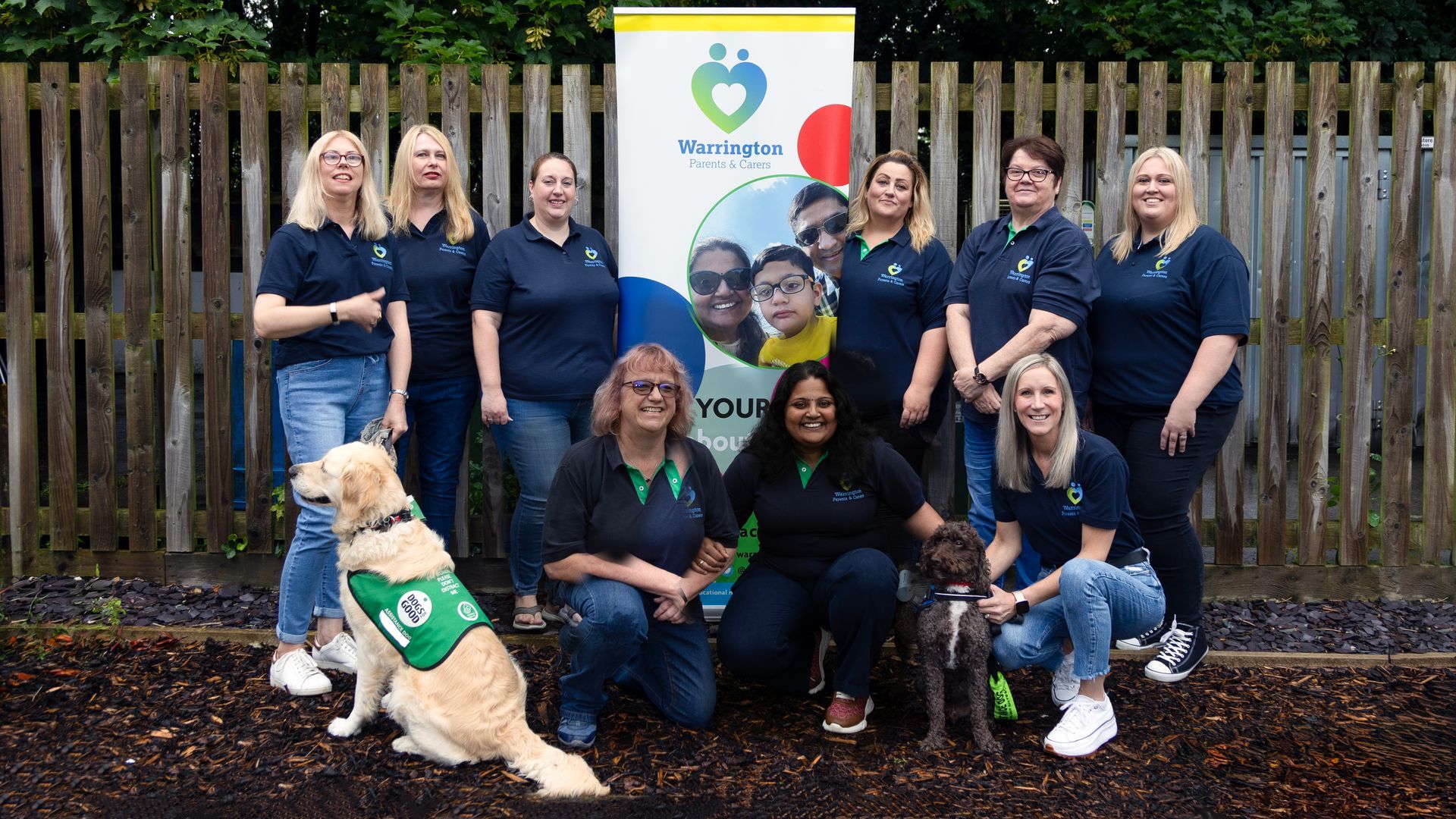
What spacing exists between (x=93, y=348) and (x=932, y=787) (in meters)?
4.18

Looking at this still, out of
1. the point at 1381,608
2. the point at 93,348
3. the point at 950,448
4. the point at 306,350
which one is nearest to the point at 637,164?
the point at 306,350

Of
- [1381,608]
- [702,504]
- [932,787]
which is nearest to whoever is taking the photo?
[932,787]

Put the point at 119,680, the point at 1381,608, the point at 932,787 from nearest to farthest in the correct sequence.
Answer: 1. the point at 932,787
2. the point at 119,680
3. the point at 1381,608

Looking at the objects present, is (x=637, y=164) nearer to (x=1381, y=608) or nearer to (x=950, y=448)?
(x=950, y=448)

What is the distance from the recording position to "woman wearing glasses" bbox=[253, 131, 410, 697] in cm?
390

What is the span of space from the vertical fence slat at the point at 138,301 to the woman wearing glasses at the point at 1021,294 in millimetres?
3596

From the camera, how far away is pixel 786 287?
15.3 feet

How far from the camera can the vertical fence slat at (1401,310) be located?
4930 millimetres

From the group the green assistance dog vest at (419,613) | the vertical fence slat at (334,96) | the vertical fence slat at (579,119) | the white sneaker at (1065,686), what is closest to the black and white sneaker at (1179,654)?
the white sneaker at (1065,686)

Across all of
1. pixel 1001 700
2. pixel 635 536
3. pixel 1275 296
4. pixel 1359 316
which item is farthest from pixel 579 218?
pixel 1359 316

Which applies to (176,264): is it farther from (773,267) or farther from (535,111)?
(773,267)

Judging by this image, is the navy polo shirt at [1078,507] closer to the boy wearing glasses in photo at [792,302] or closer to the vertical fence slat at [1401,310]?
the boy wearing glasses in photo at [792,302]

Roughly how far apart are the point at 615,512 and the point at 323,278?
135cm

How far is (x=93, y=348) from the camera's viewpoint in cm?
517
